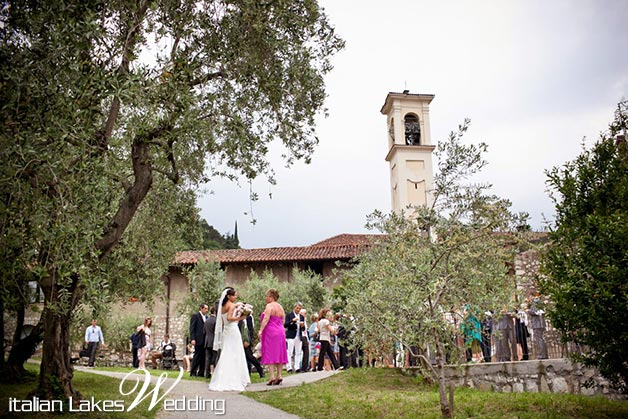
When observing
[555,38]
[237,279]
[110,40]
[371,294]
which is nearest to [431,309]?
[371,294]

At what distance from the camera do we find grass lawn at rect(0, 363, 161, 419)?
22.8 feet

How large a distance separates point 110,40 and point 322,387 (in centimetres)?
733

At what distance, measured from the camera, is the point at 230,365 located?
10.5 meters

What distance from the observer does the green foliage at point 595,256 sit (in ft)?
24.7

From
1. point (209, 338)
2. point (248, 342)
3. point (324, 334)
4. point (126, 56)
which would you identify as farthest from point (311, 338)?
point (126, 56)

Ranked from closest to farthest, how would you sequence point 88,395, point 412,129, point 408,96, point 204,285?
point 88,395
point 204,285
point 408,96
point 412,129

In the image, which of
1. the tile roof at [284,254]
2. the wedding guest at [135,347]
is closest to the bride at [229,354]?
the wedding guest at [135,347]

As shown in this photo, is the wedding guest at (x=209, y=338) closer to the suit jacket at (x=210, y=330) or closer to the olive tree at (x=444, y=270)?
the suit jacket at (x=210, y=330)

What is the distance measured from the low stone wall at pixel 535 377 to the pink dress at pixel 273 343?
366cm

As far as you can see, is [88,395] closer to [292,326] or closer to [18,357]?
[18,357]

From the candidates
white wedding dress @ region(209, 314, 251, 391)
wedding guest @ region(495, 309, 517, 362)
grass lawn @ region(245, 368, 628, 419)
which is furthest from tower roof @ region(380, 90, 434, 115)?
grass lawn @ region(245, 368, 628, 419)

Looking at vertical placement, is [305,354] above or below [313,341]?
below

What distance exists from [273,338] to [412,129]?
→ 62.8ft

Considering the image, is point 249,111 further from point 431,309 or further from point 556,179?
point 556,179
